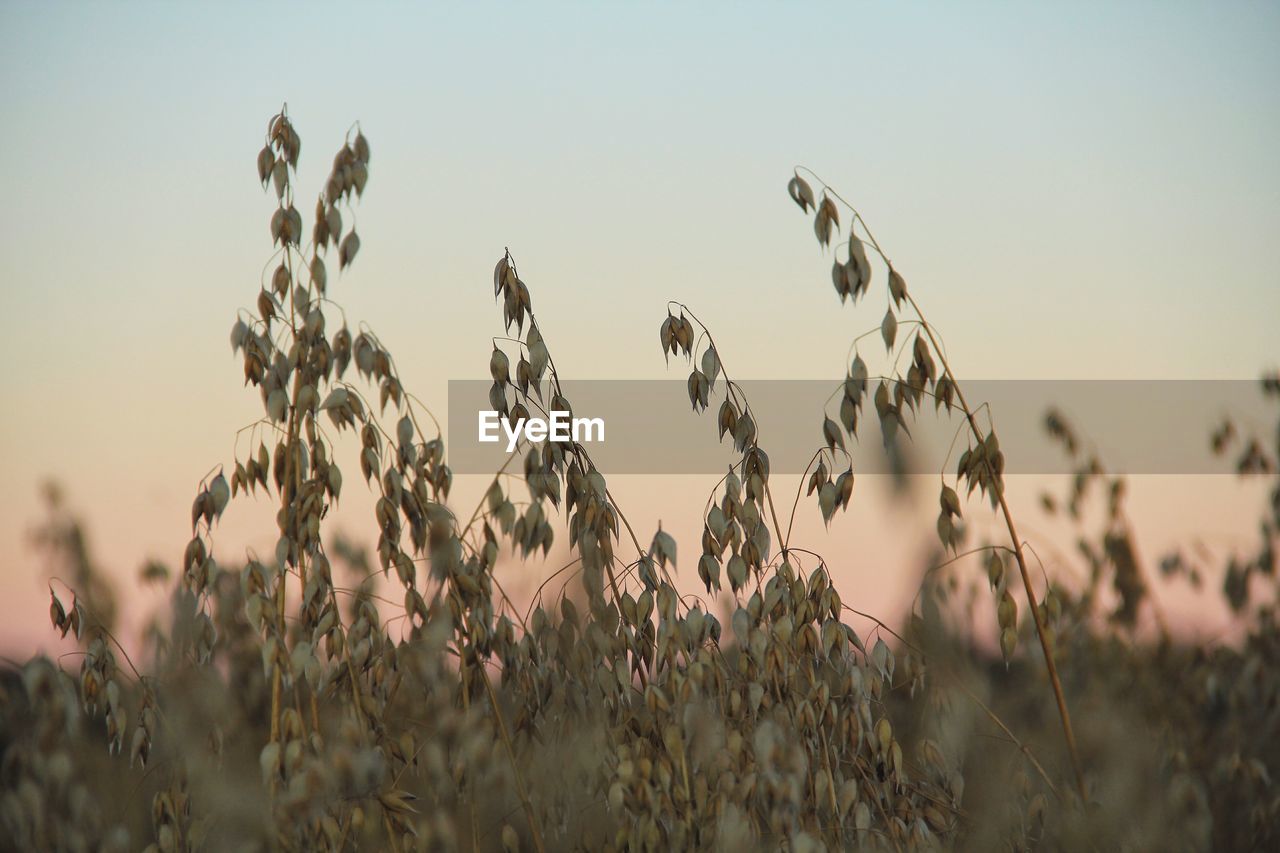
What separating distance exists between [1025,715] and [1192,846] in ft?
4.62

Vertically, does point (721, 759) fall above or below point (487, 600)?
below

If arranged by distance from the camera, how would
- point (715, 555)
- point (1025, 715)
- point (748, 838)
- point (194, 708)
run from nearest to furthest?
point (748, 838) < point (715, 555) < point (194, 708) < point (1025, 715)

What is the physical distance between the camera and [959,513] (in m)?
2.01

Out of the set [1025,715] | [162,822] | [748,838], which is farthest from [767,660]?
[1025,715]

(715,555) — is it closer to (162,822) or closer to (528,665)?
(528,665)

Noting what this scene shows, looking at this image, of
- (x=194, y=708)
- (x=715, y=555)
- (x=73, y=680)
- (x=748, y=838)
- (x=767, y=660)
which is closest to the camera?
(x=748, y=838)

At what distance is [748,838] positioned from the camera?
1.79 metres

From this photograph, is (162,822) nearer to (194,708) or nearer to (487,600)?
(194,708)

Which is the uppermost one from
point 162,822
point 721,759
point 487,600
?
point 487,600

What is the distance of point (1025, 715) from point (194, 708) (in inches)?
94.2

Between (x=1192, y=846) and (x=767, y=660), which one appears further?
(x=1192, y=846)

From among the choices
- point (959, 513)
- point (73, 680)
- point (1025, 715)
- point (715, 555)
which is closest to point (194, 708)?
point (73, 680)

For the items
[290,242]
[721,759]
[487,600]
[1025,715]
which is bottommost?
[1025,715]

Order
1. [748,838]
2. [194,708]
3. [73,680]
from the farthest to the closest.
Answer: [194,708] → [73,680] → [748,838]
